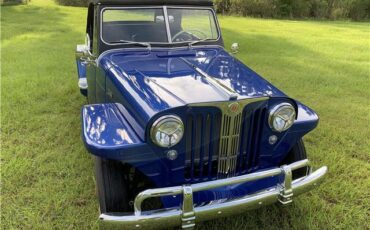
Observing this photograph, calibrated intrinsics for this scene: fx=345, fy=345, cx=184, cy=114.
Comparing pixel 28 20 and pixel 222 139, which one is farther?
pixel 28 20

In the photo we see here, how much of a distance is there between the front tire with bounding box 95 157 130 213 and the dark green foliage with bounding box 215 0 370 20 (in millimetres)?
16452

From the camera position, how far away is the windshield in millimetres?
3291

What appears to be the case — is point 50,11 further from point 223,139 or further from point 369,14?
point 369,14

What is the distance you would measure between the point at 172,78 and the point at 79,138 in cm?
174

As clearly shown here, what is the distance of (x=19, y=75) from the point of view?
19.4 ft

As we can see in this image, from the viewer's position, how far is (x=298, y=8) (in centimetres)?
1903

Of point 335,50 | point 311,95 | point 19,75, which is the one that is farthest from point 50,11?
point 311,95

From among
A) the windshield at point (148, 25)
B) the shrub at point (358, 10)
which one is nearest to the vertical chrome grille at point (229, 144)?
the windshield at point (148, 25)

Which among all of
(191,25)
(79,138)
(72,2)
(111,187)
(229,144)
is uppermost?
(191,25)

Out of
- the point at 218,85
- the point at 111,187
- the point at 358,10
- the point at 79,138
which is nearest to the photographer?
the point at 111,187

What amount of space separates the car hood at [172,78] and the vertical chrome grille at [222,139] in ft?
0.30

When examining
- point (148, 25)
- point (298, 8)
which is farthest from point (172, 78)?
point (298, 8)

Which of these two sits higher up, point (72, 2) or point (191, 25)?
point (191, 25)

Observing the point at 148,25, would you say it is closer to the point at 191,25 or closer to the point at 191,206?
the point at 191,25
